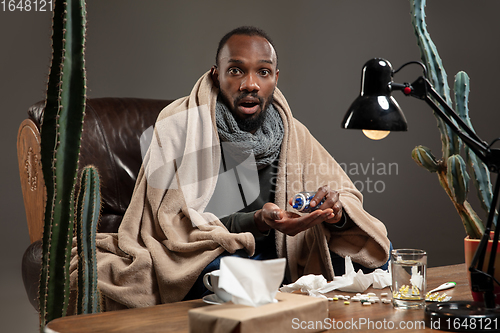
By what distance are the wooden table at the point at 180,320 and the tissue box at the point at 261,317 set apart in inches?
3.1

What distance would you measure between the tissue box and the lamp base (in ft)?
0.62

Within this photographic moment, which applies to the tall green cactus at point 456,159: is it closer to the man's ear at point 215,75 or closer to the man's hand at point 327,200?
the man's hand at point 327,200

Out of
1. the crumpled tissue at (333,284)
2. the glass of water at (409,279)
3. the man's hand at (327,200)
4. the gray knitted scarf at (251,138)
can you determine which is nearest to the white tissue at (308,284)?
the crumpled tissue at (333,284)

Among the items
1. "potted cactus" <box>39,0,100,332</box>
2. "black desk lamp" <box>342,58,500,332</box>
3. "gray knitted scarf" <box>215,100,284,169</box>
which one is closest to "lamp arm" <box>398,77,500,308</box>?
"black desk lamp" <box>342,58,500,332</box>

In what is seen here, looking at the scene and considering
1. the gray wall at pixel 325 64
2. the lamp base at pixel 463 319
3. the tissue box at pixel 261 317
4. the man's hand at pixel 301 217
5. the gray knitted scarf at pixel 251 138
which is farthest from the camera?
the gray wall at pixel 325 64

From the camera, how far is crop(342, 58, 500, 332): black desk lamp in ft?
2.81

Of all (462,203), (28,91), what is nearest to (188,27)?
(28,91)

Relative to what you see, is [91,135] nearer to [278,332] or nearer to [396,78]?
[278,332]

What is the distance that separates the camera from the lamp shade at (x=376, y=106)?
2.98 ft

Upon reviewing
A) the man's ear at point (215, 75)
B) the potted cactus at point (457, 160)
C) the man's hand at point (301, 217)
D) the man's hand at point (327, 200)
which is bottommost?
the man's hand at point (301, 217)

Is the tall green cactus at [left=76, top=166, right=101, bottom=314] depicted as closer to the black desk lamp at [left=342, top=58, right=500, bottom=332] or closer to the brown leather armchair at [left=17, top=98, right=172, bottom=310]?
the black desk lamp at [left=342, top=58, right=500, bottom=332]

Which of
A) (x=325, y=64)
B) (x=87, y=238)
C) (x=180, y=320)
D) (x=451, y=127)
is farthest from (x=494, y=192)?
(x=325, y=64)

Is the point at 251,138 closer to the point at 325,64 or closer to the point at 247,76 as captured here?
the point at 247,76

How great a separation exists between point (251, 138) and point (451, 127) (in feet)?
3.50
